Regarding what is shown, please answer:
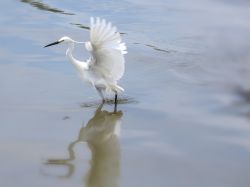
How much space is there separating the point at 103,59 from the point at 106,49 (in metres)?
0.30

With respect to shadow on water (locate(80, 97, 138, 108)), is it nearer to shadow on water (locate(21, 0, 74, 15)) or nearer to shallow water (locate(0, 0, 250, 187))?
shallow water (locate(0, 0, 250, 187))

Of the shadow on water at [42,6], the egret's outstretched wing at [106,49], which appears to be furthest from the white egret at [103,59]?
the shadow on water at [42,6]

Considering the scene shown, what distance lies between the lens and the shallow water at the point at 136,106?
6.43 metres

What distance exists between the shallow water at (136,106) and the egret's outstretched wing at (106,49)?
450 mm

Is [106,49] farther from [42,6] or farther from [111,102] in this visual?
[42,6]

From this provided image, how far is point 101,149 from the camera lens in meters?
7.04

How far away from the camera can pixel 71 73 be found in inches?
377

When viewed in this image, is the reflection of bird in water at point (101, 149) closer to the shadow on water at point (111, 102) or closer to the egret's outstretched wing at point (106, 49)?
the shadow on water at point (111, 102)

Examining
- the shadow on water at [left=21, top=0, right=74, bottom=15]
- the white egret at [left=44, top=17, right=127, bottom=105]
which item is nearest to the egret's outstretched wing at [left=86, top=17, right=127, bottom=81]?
the white egret at [left=44, top=17, right=127, bottom=105]

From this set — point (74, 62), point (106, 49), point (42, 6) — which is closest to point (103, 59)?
point (106, 49)

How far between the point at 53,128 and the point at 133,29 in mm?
4928

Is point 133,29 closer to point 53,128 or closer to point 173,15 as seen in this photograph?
point 173,15

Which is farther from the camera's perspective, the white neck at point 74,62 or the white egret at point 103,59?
the white neck at point 74,62

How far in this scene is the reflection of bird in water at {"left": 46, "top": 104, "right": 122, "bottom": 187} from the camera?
20.5 feet
